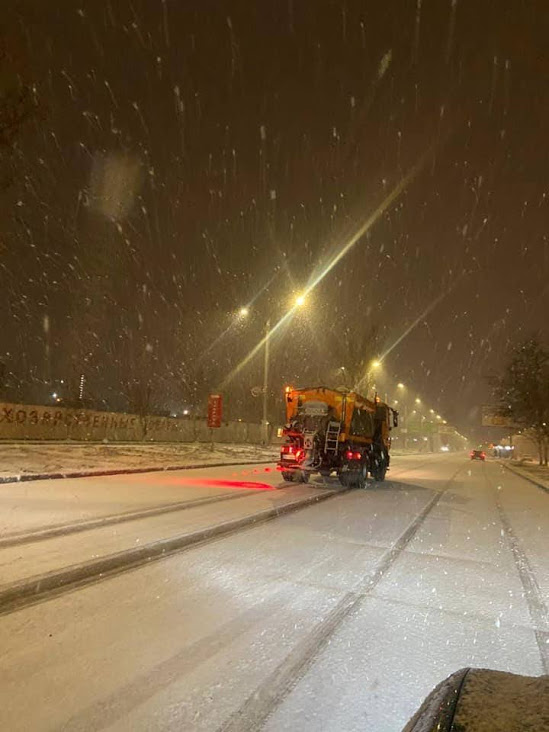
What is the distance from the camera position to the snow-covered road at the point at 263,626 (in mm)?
3797

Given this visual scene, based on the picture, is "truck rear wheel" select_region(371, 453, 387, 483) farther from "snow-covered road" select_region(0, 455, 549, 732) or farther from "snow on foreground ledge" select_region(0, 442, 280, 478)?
"snow-covered road" select_region(0, 455, 549, 732)

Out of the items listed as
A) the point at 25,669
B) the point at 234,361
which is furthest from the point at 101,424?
the point at 25,669

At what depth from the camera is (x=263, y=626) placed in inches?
211

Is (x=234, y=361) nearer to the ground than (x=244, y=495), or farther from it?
farther from it

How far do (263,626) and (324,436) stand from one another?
578 inches

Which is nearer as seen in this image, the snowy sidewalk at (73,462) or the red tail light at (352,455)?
the snowy sidewalk at (73,462)

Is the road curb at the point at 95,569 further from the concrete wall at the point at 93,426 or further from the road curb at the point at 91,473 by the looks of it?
the concrete wall at the point at 93,426

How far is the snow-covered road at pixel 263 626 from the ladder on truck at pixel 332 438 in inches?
329

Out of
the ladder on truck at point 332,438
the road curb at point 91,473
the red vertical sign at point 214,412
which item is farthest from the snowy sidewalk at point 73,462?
the ladder on truck at point 332,438

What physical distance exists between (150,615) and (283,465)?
14.8m

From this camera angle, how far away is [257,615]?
568 cm

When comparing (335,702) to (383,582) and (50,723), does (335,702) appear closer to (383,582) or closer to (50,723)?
(50,723)

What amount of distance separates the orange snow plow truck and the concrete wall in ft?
81.6

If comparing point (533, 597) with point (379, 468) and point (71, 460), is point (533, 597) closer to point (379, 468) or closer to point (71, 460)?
point (379, 468)
